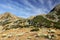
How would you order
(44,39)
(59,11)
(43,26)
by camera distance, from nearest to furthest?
(44,39) < (43,26) < (59,11)

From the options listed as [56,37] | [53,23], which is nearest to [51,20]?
[53,23]

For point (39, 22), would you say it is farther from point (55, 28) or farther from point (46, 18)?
point (55, 28)

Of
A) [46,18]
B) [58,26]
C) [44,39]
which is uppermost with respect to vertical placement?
[46,18]

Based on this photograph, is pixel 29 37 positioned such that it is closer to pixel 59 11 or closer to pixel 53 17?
pixel 53 17

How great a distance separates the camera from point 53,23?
34375 mm

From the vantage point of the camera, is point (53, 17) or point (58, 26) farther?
point (53, 17)

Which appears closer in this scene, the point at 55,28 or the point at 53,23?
the point at 55,28

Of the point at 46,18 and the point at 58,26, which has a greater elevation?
the point at 46,18

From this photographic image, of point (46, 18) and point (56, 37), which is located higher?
point (46, 18)

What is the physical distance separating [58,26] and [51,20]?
4211 mm

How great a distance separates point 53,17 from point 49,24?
438 centimetres

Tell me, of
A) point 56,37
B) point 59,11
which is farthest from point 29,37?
point 59,11

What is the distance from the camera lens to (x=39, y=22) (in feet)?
118

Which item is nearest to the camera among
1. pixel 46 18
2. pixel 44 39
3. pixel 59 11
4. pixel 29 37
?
pixel 44 39
